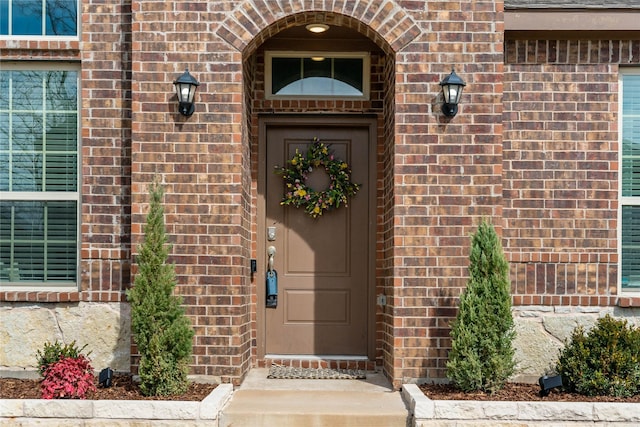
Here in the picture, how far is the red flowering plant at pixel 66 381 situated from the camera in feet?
17.4

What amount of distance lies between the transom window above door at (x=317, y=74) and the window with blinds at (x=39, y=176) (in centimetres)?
185

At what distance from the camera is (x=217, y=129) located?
19.6 feet

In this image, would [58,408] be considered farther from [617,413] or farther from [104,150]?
[617,413]

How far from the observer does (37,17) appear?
6336mm

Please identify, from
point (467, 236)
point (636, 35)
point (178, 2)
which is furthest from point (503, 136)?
point (178, 2)

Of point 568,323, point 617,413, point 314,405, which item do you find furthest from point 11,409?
point 568,323

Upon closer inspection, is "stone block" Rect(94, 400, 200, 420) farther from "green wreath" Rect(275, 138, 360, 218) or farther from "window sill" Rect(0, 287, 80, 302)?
"green wreath" Rect(275, 138, 360, 218)

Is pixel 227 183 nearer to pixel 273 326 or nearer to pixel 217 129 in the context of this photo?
pixel 217 129

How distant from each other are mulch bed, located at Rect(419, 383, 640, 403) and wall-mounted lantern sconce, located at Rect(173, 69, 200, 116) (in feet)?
10.2

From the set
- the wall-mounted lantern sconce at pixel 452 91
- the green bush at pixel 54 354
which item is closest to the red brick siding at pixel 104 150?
the green bush at pixel 54 354

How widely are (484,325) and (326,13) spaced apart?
9.65ft

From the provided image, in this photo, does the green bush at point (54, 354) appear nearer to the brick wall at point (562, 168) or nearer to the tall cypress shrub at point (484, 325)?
the tall cypress shrub at point (484, 325)

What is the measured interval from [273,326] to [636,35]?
4.30 m

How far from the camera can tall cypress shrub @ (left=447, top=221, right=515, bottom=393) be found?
5418mm
